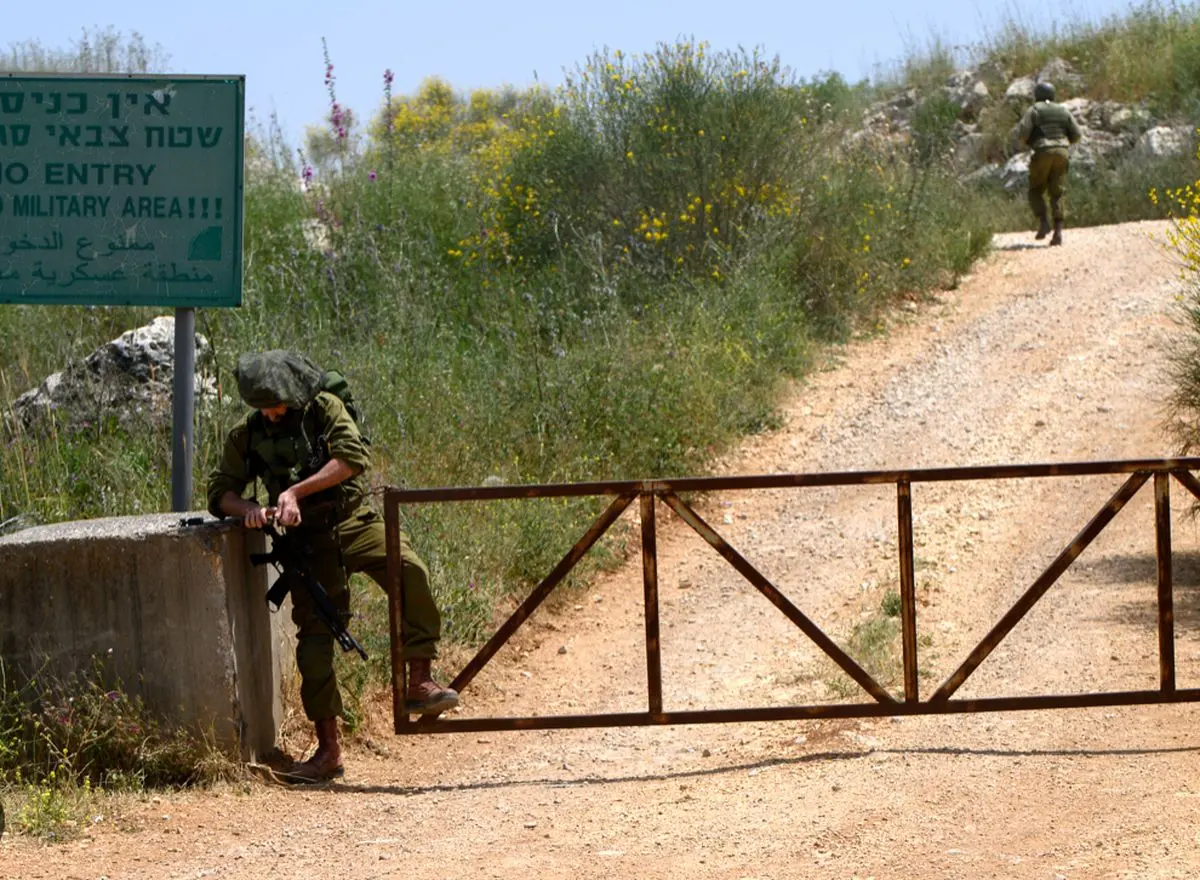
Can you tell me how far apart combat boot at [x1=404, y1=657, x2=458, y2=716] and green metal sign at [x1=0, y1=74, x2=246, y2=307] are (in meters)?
1.67

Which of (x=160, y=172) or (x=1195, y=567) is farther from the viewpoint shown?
(x=1195, y=567)

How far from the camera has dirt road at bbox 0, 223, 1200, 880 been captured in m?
4.75

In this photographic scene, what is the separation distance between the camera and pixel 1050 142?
1700 cm

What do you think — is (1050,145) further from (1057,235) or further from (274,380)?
(274,380)

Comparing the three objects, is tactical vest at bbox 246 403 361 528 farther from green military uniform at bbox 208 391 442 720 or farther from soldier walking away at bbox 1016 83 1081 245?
soldier walking away at bbox 1016 83 1081 245

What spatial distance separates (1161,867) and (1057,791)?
2.92 feet

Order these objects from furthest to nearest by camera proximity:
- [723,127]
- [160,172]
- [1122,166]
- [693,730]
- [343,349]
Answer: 1. [1122,166]
2. [723,127]
3. [343,349]
4. [693,730]
5. [160,172]

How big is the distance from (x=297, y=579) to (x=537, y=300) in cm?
741

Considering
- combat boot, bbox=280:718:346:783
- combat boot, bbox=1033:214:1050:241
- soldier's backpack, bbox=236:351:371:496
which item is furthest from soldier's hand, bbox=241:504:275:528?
combat boot, bbox=1033:214:1050:241

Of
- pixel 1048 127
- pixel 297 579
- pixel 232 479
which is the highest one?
pixel 1048 127

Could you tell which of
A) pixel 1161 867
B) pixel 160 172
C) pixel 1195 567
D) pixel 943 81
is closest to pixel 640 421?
pixel 1195 567

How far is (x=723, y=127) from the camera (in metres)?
14.1

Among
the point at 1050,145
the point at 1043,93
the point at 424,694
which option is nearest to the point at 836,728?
the point at 424,694

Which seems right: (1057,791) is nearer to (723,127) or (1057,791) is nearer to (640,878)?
(640,878)
